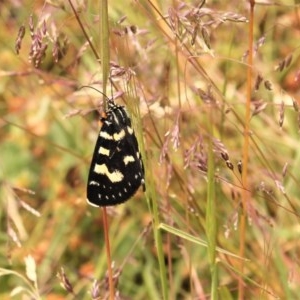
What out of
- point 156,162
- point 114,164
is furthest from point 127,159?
point 156,162

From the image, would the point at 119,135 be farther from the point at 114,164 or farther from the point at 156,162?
the point at 156,162

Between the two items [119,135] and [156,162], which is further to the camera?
[156,162]

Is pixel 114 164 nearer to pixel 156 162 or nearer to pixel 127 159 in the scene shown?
pixel 127 159

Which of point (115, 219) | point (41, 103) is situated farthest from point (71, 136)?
point (115, 219)

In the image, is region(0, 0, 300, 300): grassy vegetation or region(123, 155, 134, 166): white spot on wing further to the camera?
region(0, 0, 300, 300): grassy vegetation

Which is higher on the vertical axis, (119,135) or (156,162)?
(119,135)
